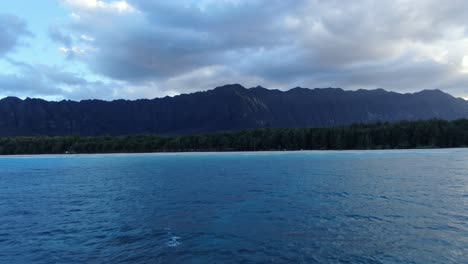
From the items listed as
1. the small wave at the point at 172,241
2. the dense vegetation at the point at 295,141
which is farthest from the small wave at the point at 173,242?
the dense vegetation at the point at 295,141

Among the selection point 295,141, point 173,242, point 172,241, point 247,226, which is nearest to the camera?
point 173,242

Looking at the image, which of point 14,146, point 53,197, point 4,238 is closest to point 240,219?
point 4,238

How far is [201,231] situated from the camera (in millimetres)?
22750

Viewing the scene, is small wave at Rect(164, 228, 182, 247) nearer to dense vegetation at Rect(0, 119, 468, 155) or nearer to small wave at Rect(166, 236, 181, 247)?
small wave at Rect(166, 236, 181, 247)

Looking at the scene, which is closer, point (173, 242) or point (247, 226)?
point (173, 242)

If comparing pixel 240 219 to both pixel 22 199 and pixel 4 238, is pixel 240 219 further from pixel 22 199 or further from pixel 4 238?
pixel 22 199

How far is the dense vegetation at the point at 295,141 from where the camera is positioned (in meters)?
142

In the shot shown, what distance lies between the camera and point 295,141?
16200 centimetres

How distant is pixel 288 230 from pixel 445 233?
972 centimetres

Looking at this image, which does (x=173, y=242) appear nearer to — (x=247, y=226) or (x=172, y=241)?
(x=172, y=241)

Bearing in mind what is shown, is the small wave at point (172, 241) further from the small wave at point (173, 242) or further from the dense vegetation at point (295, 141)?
the dense vegetation at point (295, 141)

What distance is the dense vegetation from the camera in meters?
142

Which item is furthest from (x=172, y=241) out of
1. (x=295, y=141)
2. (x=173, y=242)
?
(x=295, y=141)

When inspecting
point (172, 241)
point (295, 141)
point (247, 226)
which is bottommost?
point (172, 241)
